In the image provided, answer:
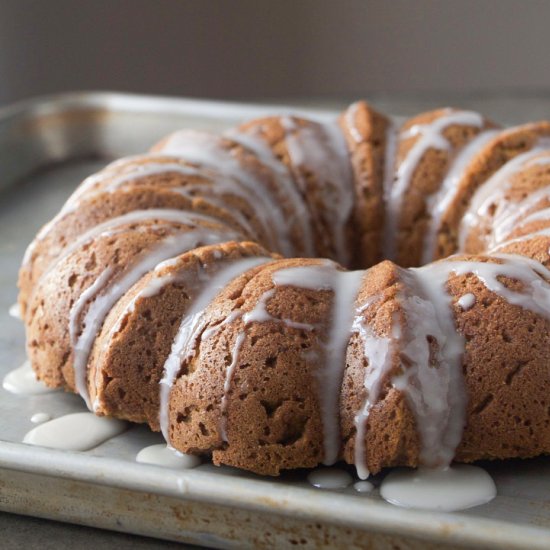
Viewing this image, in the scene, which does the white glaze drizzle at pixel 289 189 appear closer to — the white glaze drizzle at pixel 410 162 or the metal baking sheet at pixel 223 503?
the white glaze drizzle at pixel 410 162

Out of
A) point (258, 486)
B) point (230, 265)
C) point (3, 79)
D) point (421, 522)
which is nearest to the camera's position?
point (421, 522)

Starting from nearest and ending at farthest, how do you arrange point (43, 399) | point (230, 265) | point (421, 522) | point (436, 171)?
point (421, 522) → point (230, 265) → point (43, 399) → point (436, 171)

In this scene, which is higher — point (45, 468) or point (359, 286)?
point (359, 286)

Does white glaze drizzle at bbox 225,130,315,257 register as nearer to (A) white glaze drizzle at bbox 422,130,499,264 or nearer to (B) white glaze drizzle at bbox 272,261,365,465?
(A) white glaze drizzle at bbox 422,130,499,264

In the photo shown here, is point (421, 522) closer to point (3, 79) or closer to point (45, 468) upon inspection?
point (45, 468)

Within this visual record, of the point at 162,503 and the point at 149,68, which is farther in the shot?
the point at 149,68

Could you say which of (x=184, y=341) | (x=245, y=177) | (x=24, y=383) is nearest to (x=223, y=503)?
(x=184, y=341)

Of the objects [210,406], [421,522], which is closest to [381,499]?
[421,522]
